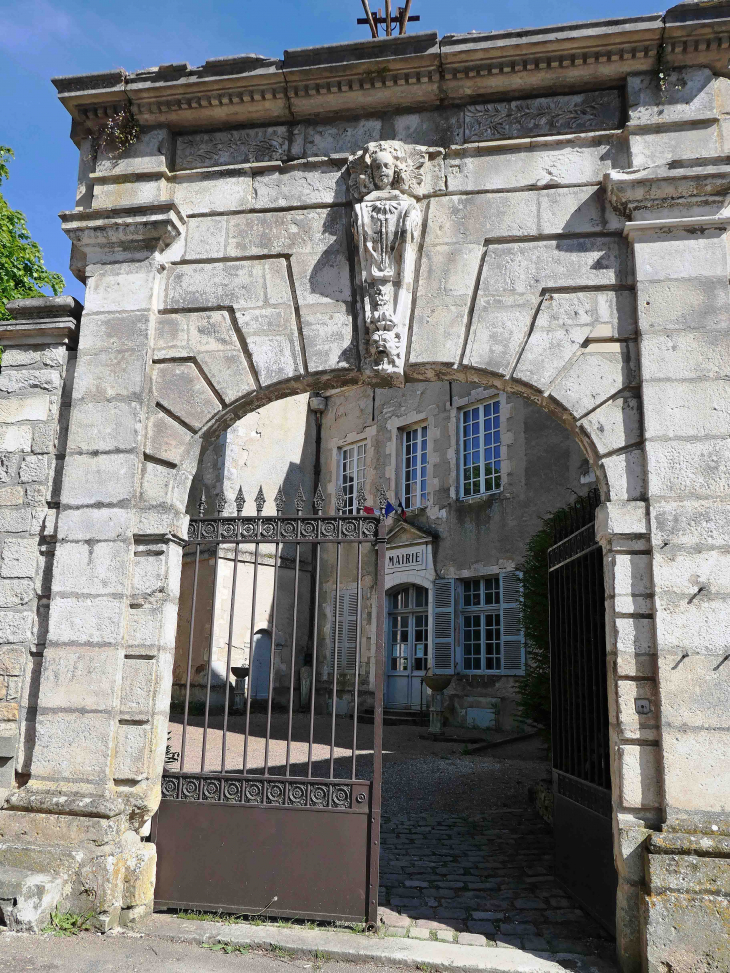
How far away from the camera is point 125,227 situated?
4.36 m

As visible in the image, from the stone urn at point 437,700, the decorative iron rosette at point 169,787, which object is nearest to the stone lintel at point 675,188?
the decorative iron rosette at point 169,787

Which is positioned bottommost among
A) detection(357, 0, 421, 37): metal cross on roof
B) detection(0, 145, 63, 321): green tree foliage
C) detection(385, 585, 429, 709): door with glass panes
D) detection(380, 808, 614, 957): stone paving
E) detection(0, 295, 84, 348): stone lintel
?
detection(380, 808, 614, 957): stone paving

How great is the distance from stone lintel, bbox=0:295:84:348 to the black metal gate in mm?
3152

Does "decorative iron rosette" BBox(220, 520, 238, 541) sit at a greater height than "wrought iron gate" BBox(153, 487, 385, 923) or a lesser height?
greater

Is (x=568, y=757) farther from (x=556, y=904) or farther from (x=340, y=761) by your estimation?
(x=340, y=761)

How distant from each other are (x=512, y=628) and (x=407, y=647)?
2.60 meters

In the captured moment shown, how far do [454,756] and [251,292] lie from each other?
22.1 feet

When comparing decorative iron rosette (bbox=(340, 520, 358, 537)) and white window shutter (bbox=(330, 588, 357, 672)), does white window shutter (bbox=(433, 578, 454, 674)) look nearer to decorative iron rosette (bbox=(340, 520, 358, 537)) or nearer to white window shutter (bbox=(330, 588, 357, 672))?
white window shutter (bbox=(330, 588, 357, 672))

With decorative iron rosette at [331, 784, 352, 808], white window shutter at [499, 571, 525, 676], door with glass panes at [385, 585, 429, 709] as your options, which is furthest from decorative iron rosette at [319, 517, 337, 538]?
door with glass panes at [385, 585, 429, 709]

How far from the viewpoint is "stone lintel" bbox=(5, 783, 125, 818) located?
3658 millimetres

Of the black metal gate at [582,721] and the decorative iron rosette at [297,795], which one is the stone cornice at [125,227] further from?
the decorative iron rosette at [297,795]

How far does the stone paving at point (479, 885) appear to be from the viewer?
147 inches

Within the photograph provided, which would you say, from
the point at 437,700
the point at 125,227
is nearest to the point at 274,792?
the point at 125,227

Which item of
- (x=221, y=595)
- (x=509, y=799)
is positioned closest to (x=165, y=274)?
(x=509, y=799)
